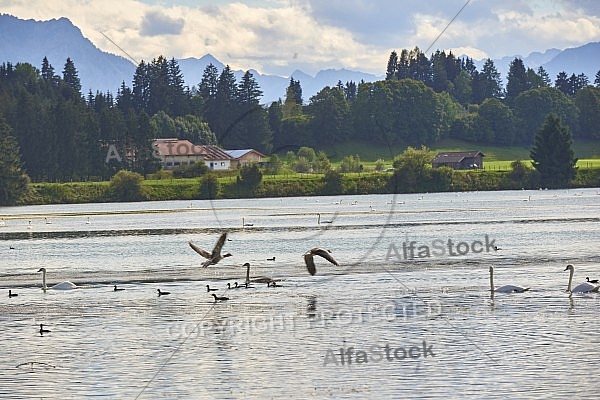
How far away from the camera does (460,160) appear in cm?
17912

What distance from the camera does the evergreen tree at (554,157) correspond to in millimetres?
154750

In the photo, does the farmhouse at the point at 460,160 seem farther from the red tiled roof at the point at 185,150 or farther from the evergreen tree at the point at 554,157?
the red tiled roof at the point at 185,150

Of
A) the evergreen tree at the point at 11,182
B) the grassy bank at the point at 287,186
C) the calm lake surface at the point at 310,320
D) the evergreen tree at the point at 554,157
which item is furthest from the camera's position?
the evergreen tree at the point at 554,157

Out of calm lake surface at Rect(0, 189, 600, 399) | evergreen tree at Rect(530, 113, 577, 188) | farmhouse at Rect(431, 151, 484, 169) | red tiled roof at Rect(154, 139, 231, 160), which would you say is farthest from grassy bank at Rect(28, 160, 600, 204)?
calm lake surface at Rect(0, 189, 600, 399)

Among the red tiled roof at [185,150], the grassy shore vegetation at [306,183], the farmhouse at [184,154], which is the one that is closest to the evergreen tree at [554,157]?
the grassy shore vegetation at [306,183]

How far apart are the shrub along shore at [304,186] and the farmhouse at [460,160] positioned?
16497 millimetres

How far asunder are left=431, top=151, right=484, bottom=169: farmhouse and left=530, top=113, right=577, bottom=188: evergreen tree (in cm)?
1957

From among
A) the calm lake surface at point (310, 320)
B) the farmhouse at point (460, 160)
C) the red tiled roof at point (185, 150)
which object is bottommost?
the calm lake surface at point (310, 320)

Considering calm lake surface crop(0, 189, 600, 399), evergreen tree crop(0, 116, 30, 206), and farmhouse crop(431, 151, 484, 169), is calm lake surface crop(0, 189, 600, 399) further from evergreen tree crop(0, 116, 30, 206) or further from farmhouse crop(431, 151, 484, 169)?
farmhouse crop(431, 151, 484, 169)

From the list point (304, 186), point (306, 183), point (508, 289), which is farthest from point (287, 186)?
point (508, 289)

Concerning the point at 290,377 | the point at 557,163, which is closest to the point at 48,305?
the point at 290,377

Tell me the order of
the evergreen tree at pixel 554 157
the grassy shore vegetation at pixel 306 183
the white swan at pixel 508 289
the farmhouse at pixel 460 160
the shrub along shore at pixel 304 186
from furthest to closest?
1. the farmhouse at pixel 460 160
2. the evergreen tree at pixel 554 157
3. the shrub along shore at pixel 304 186
4. the grassy shore vegetation at pixel 306 183
5. the white swan at pixel 508 289

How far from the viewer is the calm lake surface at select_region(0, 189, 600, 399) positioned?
28.6 metres

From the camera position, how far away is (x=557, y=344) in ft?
106
